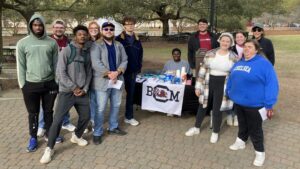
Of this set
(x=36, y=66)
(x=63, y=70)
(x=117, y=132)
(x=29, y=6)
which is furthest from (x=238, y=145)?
(x=29, y=6)

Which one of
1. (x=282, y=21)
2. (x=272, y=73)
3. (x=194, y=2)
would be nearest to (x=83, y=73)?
(x=272, y=73)

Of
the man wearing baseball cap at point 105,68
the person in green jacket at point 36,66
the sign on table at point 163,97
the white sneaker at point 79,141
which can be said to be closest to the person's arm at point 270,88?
the sign on table at point 163,97

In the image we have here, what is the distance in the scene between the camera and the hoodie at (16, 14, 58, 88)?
14.4ft

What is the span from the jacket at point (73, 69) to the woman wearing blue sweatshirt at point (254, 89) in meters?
1.98

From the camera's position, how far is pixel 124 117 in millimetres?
6258

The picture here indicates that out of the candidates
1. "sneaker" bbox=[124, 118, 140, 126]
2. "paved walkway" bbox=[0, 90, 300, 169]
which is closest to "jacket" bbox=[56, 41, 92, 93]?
"paved walkway" bbox=[0, 90, 300, 169]

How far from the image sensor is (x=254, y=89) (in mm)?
4254

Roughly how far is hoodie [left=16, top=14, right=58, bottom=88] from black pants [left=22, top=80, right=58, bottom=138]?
77 mm

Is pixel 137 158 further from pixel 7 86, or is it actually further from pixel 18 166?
pixel 7 86

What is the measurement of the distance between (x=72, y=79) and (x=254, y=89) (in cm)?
236

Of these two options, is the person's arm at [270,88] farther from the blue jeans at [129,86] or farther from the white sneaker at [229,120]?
the blue jeans at [129,86]

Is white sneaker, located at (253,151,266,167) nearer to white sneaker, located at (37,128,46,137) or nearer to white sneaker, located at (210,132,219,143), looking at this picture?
white sneaker, located at (210,132,219,143)

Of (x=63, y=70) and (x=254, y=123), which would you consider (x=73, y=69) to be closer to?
(x=63, y=70)

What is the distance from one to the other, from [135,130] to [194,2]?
17402 millimetres
